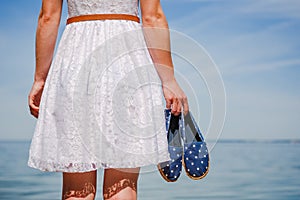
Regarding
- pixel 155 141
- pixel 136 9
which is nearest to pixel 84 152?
pixel 155 141

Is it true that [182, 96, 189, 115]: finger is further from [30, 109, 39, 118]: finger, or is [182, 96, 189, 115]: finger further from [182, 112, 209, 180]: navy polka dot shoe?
[30, 109, 39, 118]: finger

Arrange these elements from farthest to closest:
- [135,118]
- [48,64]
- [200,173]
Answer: [200,173] → [48,64] → [135,118]

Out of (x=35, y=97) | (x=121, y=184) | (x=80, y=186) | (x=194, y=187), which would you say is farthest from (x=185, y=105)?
(x=194, y=187)

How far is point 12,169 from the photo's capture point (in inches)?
385

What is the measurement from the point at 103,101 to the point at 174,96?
0.27 meters

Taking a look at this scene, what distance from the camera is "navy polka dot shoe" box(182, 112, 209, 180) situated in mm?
2533

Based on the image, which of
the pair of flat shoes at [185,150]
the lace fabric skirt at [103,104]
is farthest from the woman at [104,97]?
the pair of flat shoes at [185,150]

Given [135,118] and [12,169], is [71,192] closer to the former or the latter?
[135,118]

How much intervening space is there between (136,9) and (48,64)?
40cm

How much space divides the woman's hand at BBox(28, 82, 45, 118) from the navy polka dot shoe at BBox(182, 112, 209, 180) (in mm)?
592

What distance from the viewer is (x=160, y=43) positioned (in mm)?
2305

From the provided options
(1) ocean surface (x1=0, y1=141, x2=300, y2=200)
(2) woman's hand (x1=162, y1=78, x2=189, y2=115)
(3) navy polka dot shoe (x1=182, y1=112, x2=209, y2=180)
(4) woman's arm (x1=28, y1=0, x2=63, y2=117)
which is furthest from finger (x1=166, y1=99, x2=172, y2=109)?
(1) ocean surface (x1=0, y1=141, x2=300, y2=200)

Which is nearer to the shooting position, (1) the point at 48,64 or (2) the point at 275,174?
(1) the point at 48,64

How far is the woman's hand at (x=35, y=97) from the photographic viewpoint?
2477 mm
